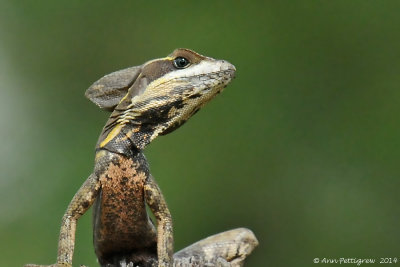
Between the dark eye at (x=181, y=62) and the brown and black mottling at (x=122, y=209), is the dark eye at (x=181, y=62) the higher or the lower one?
the higher one

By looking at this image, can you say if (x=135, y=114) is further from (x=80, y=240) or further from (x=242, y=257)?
(x=80, y=240)

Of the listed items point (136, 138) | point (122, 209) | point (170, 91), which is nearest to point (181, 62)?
point (170, 91)

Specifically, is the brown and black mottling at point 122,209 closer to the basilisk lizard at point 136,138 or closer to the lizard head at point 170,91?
the basilisk lizard at point 136,138

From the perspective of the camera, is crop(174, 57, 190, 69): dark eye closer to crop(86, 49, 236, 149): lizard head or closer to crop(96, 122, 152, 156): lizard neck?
crop(86, 49, 236, 149): lizard head

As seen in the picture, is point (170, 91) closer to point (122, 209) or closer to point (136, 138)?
point (136, 138)

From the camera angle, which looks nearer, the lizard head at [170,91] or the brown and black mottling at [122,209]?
the lizard head at [170,91]

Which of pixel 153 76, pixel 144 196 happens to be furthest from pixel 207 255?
pixel 153 76

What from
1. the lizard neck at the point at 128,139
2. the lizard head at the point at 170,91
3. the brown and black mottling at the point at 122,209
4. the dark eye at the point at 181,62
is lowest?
the brown and black mottling at the point at 122,209

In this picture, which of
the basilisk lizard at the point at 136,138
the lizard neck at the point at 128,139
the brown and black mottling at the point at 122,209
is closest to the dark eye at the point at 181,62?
the basilisk lizard at the point at 136,138

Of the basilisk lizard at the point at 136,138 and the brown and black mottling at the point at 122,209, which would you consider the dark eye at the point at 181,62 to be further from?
the brown and black mottling at the point at 122,209
